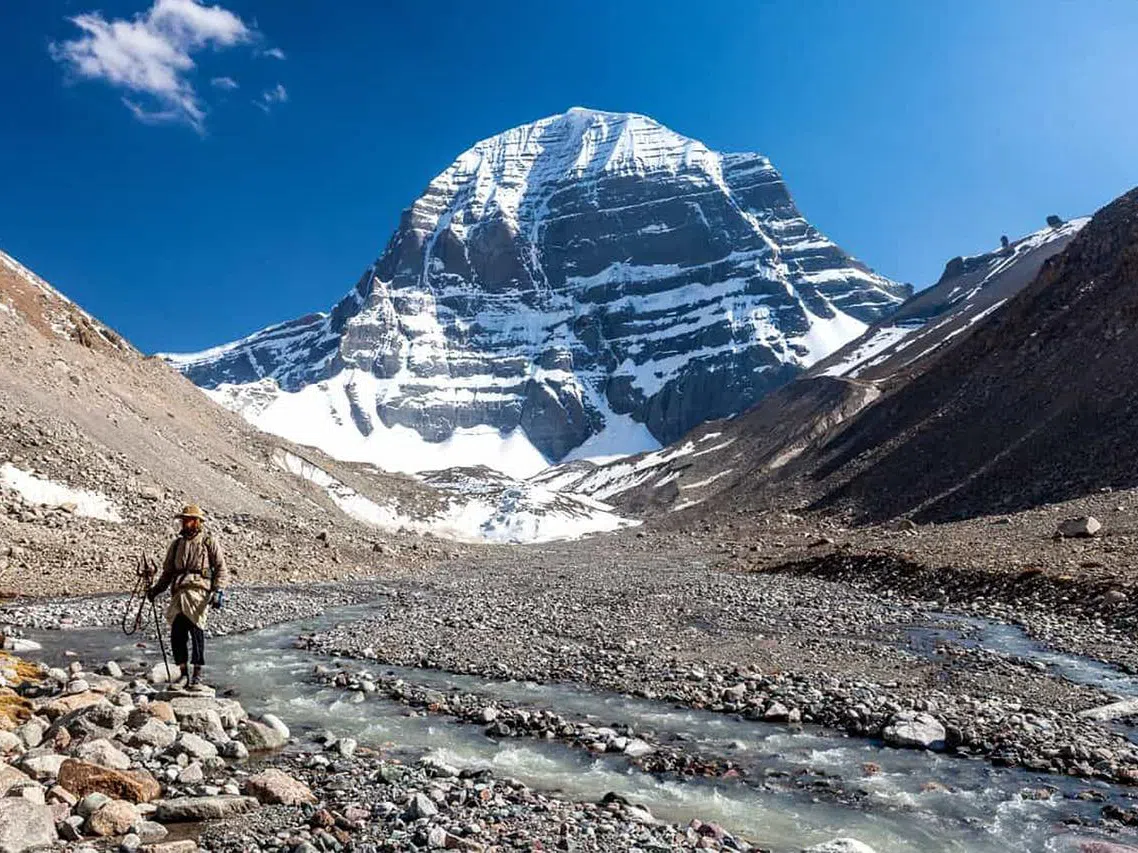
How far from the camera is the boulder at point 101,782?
792 centimetres

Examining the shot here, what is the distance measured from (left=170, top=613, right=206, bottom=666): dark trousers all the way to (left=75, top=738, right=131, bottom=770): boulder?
5.46m

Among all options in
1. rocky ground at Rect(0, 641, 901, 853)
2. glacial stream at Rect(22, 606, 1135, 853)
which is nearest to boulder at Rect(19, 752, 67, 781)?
rocky ground at Rect(0, 641, 901, 853)

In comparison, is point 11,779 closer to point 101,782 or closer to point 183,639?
point 101,782

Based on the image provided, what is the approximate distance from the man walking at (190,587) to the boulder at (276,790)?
5993 millimetres

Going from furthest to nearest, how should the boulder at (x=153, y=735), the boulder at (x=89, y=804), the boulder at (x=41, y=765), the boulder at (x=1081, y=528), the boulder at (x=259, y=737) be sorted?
the boulder at (x=1081, y=528), the boulder at (x=259, y=737), the boulder at (x=153, y=735), the boulder at (x=41, y=765), the boulder at (x=89, y=804)

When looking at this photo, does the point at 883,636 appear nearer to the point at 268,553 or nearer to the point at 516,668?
the point at 516,668

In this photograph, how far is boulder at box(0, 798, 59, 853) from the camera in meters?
6.46

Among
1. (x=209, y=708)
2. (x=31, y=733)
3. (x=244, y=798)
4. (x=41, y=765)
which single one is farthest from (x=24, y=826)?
(x=209, y=708)

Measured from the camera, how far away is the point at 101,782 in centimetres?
805

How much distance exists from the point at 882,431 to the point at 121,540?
7796 centimetres

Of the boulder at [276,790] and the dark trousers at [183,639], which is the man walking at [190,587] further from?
the boulder at [276,790]

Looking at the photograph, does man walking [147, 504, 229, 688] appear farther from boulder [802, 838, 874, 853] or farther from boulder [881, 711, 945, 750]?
boulder [881, 711, 945, 750]

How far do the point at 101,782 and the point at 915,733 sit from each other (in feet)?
34.4

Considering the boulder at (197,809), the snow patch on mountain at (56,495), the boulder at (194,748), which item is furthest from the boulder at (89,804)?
the snow patch on mountain at (56,495)
